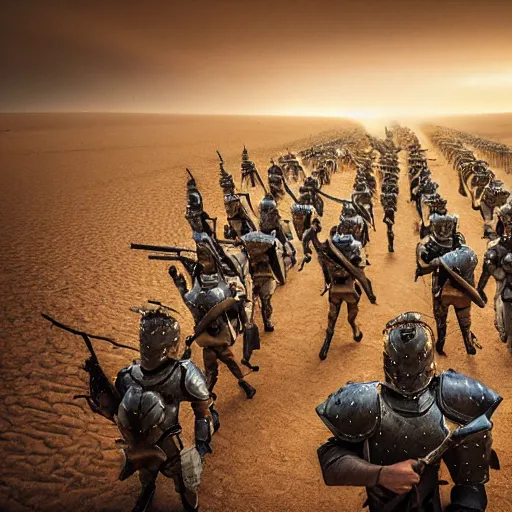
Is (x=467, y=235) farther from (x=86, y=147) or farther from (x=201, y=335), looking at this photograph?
(x=86, y=147)

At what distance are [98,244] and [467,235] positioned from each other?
13114 millimetres

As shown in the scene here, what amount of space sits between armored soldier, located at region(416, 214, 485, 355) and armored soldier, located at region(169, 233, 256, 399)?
3039mm

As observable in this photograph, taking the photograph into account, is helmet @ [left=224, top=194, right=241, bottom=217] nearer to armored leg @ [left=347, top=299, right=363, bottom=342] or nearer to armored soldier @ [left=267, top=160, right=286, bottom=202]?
armored leg @ [left=347, top=299, right=363, bottom=342]

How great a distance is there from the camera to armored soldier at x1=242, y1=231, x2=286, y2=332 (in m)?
7.22

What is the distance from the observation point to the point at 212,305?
17.1ft

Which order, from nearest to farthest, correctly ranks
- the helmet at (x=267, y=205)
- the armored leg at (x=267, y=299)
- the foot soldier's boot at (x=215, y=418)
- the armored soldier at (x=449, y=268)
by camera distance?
the foot soldier's boot at (x=215, y=418)
the armored soldier at (x=449, y=268)
the armored leg at (x=267, y=299)
the helmet at (x=267, y=205)

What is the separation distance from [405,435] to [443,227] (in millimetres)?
4630

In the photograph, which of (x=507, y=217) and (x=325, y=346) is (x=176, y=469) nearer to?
(x=325, y=346)

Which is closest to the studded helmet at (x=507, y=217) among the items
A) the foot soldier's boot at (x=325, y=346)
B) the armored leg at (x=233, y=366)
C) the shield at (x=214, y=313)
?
the foot soldier's boot at (x=325, y=346)

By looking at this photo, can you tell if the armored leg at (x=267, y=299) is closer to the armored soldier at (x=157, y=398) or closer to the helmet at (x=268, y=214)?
the helmet at (x=268, y=214)

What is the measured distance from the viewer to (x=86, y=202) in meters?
21.3

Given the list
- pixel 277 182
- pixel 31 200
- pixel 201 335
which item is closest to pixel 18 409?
pixel 201 335

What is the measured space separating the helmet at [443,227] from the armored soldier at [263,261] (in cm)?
272

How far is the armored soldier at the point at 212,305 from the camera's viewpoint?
17.1 feet
